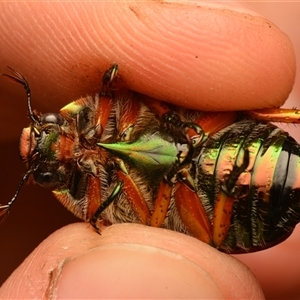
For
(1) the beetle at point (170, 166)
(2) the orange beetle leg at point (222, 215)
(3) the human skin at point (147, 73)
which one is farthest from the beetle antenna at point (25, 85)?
(2) the orange beetle leg at point (222, 215)

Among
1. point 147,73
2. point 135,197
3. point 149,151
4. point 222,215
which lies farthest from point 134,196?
point 147,73

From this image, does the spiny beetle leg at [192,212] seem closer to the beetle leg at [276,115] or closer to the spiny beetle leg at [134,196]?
the spiny beetle leg at [134,196]

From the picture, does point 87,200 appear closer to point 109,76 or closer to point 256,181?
point 109,76

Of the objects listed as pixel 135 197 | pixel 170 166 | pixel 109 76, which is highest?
pixel 109 76

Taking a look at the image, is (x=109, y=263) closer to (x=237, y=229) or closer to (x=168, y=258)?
(x=168, y=258)

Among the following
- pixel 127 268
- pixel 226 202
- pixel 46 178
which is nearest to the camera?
pixel 127 268

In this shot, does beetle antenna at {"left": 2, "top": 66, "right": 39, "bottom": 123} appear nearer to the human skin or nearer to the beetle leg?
the human skin
